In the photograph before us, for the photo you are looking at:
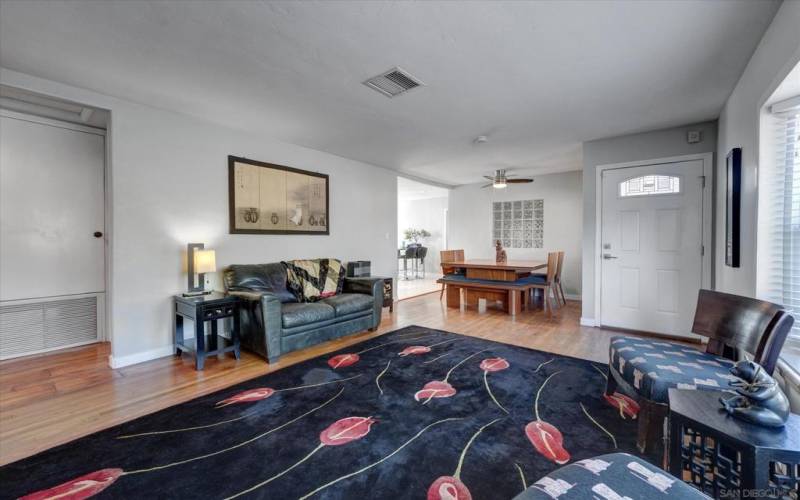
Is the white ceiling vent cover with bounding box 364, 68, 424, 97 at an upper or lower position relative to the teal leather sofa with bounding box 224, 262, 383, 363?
upper

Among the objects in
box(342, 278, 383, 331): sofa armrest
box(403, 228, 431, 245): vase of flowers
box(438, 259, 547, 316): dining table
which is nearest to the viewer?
box(342, 278, 383, 331): sofa armrest

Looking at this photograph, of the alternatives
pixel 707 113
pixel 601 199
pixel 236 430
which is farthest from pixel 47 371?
pixel 707 113

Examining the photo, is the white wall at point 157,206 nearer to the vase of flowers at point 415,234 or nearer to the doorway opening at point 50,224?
the doorway opening at point 50,224

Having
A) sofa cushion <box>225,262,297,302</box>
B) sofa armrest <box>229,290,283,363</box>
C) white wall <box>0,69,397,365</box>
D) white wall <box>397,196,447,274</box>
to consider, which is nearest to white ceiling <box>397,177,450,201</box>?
white wall <box>397,196,447,274</box>

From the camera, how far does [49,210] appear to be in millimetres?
3445

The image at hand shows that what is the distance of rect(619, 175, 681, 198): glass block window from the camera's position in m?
3.89

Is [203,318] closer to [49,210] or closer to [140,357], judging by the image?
[140,357]

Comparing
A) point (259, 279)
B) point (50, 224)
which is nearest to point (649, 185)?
point (259, 279)

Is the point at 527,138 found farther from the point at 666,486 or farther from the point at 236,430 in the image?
the point at 236,430

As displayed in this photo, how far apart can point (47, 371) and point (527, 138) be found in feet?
18.7

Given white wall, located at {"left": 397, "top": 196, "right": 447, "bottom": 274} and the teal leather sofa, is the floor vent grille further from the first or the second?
white wall, located at {"left": 397, "top": 196, "right": 447, "bottom": 274}

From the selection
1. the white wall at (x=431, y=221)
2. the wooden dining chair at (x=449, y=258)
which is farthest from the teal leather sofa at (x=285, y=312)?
the white wall at (x=431, y=221)

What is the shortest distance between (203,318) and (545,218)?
21.0ft

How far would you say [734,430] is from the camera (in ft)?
3.46
